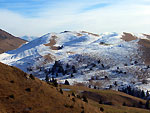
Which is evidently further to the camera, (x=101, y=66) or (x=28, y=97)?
(x=101, y=66)

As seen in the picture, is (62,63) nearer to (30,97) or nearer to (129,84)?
(129,84)

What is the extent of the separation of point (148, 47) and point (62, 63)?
238ft

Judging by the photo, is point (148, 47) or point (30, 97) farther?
point (148, 47)

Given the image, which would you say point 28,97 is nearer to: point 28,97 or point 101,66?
point 28,97

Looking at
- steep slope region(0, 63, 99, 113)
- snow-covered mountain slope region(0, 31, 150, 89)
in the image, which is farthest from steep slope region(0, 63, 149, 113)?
snow-covered mountain slope region(0, 31, 150, 89)

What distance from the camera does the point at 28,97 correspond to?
43.2 m

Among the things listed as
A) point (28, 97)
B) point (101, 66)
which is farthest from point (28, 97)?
point (101, 66)

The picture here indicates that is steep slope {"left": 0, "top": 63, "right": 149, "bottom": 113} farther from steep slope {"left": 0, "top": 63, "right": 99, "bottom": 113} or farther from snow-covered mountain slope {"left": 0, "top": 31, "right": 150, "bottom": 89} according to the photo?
snow-covered mountain slope {"left": 0, "top": 31, "right": 150, "bottom": 89}

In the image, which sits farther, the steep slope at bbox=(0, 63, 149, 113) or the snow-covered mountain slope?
the snow-covered mountain slope

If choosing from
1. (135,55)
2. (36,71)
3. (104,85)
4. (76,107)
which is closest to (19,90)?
(76,107)

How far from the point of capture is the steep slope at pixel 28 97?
40.2 m

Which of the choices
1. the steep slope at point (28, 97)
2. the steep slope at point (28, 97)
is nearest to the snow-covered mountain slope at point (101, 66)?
the steep slope at point (28, 97)

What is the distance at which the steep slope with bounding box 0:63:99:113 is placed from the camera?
40.2m

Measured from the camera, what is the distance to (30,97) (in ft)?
142
